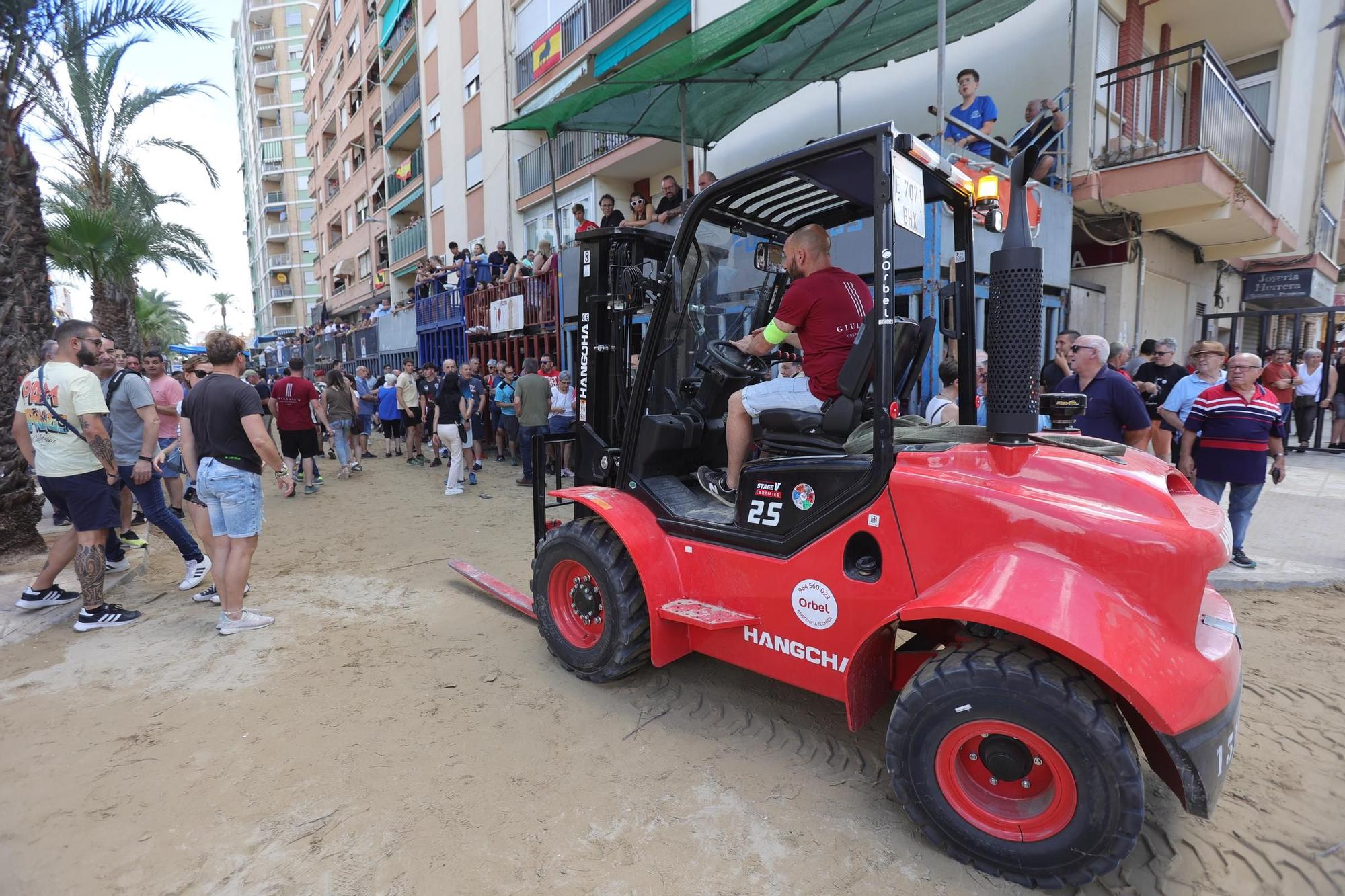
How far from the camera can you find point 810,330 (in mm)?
3143

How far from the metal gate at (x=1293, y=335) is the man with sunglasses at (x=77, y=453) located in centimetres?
1020

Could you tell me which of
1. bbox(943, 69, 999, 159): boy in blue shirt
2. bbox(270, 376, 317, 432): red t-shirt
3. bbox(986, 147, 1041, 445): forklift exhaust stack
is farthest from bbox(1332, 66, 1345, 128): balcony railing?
bbox(270, 376, 317, 432): red t-shirt

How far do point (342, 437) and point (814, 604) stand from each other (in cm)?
1054

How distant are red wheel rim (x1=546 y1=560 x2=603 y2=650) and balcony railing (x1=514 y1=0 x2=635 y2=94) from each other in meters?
15.1

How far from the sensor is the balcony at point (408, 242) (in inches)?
1065

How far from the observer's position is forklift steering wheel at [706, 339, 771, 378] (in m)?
3.59

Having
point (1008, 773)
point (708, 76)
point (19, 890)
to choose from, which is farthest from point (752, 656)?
point (708, 76)

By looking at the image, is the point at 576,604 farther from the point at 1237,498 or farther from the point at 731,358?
the point at 1237,498

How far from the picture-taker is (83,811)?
2.78 meters

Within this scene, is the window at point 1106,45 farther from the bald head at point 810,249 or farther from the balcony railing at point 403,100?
the balcony railing at point 403,100

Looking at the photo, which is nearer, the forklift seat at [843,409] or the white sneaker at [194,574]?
the forklift seat at [843,409]

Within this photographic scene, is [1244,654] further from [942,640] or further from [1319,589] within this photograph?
[942,640]

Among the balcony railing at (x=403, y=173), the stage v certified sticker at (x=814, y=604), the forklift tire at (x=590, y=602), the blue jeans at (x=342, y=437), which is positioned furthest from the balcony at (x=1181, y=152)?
the balcony railing at (x=403, y=173)

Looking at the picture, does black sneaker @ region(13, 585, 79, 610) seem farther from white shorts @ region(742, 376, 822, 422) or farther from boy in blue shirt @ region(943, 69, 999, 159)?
boy in blue shirt @ region(943, 69, 999, 159)
